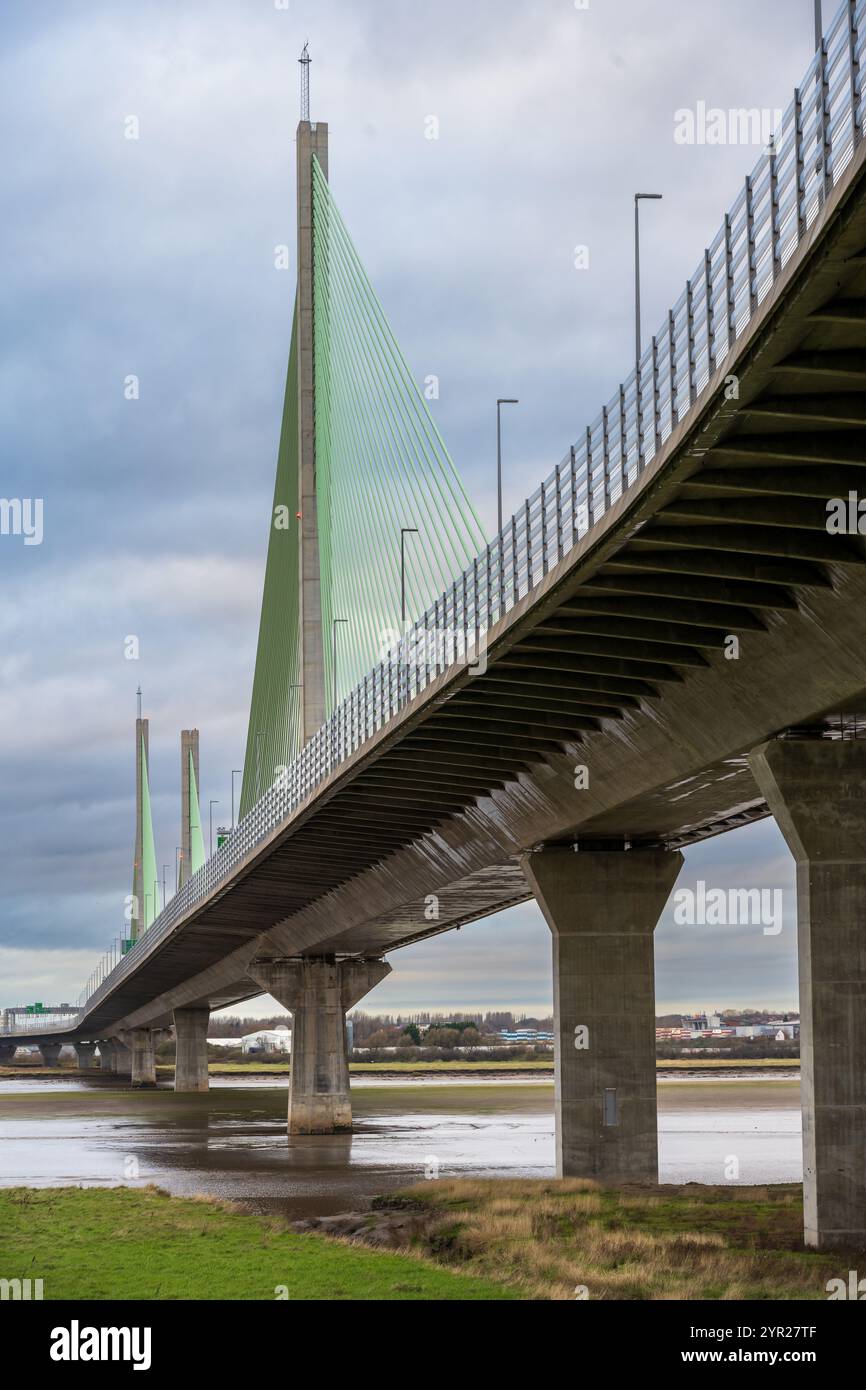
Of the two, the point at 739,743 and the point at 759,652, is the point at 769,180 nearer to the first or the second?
the point at 759,652

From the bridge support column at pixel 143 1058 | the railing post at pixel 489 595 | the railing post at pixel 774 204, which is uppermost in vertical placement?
the railing post at pixel 774 204

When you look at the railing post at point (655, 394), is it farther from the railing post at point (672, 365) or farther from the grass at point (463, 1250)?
the grass at point (463, 1250)

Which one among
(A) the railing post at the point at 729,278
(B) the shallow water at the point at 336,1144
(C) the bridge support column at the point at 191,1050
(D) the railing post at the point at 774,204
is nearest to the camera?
(D) the railing post at the point at 774,204

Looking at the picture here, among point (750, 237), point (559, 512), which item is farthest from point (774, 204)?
point (559, 512)

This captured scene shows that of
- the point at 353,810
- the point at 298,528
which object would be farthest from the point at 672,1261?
the point at 298,528

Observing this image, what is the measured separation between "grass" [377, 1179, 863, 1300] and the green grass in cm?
116

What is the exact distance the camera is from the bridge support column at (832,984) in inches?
1005

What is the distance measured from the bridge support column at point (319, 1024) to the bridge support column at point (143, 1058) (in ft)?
260

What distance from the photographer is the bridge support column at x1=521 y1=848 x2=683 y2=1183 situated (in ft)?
127

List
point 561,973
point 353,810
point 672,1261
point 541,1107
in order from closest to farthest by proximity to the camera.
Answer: point 672,1261, point 561,973, point 353,810, point 541,1107

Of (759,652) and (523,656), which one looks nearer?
(759,652)

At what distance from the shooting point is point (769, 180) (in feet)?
54.3

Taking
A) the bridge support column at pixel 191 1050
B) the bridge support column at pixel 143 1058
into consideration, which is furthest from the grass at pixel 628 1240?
the bridge support column at pixel 143 1058

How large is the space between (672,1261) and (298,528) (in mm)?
38025
